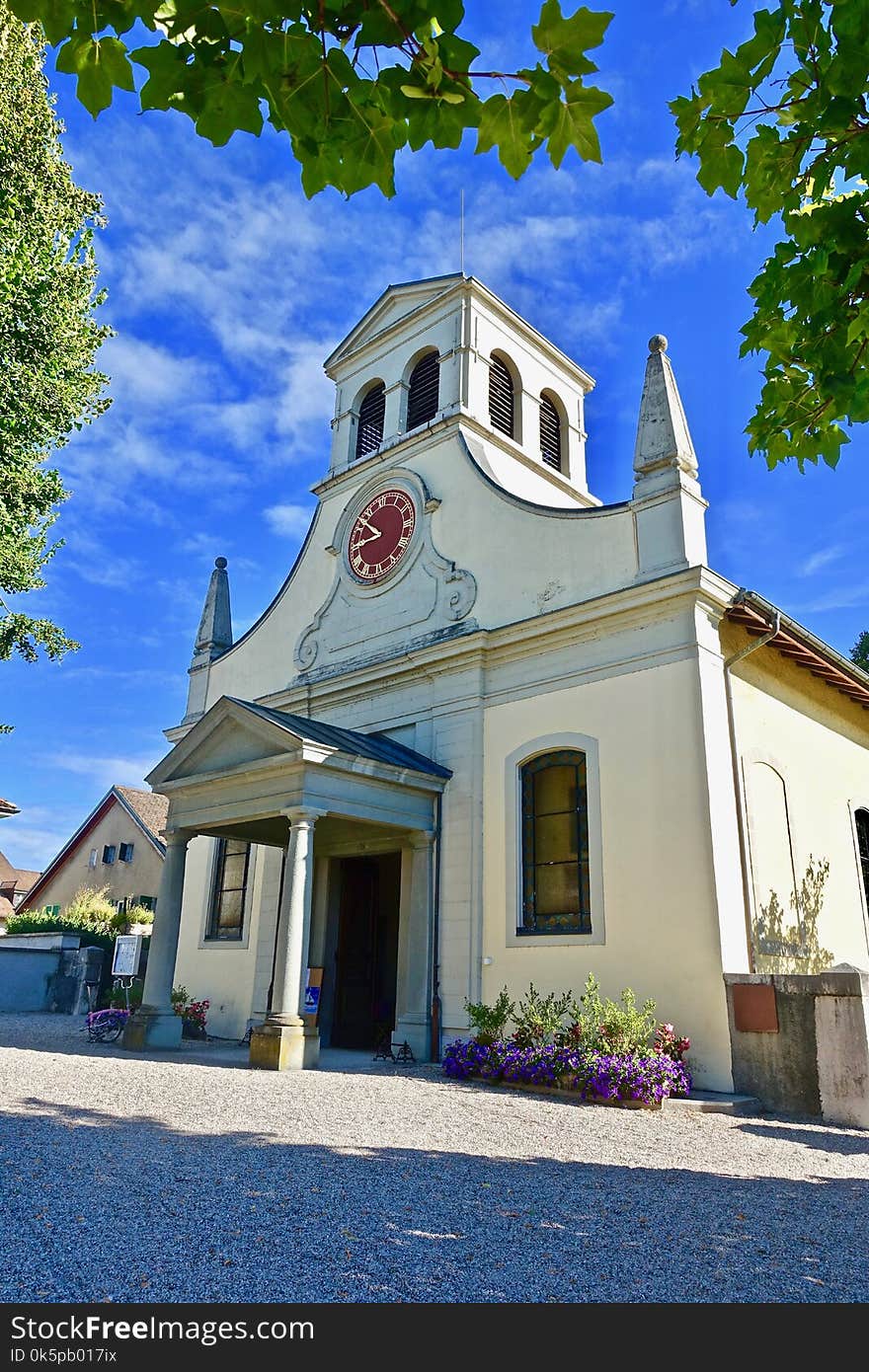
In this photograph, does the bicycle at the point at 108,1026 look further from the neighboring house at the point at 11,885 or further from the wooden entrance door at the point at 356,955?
the neighboring house at the point at 11,885

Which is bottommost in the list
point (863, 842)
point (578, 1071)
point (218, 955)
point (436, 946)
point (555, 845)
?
point (578, 1071)

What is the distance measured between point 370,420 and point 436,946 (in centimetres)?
1026

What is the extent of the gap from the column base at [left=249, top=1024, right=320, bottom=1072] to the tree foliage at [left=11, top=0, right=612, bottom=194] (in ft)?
30.3

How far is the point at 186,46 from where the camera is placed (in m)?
2.95

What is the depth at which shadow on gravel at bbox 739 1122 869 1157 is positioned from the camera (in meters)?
7.30

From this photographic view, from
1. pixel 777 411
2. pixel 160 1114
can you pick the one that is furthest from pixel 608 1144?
pixel 777 411

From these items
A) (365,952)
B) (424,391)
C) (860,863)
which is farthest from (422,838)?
(424,391)

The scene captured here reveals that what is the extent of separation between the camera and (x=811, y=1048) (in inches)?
345

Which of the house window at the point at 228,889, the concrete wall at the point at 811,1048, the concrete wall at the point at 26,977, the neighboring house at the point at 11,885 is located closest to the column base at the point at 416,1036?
the concrete wall at the point at 811,1048

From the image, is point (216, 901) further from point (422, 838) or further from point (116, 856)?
point (116, 856)

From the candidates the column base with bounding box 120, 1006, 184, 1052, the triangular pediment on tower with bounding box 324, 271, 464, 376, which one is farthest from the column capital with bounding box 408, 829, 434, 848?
the triangular pediment on tower with bounding box 324, 271, 464, 376

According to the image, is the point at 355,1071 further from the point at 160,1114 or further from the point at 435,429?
the point at 435,429

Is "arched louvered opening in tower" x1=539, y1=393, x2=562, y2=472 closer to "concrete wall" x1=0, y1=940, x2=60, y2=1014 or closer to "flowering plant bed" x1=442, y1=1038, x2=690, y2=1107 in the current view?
"flowering plant bed" x1=442, y1=1038, x2=690, y2=1107

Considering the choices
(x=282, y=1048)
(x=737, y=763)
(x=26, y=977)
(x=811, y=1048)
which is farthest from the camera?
(x=26, y=977)
